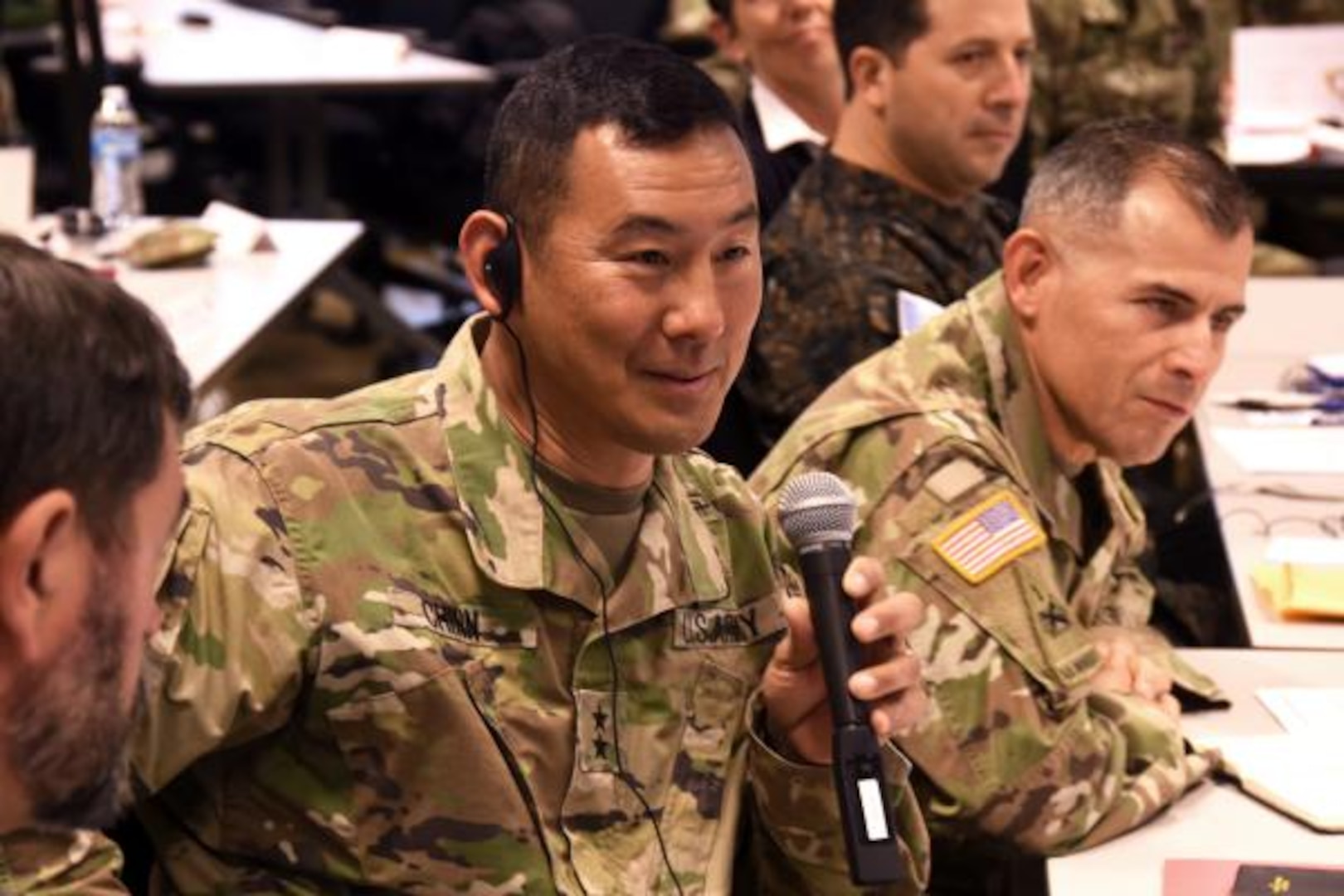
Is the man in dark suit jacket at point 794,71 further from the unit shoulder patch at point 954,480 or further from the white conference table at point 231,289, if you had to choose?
the unit shoulder patch at point 954,480

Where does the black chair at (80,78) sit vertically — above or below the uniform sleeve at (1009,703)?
below

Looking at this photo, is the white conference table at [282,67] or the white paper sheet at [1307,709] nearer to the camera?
the white paper sheet at [1307,709]

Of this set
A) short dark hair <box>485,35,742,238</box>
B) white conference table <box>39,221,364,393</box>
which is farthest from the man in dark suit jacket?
short dark hair <box>485,35,742,238</box>

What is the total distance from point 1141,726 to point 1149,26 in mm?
3411

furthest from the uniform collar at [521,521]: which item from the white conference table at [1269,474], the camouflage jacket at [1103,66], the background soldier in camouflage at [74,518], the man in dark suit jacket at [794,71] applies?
the camouflage jacket at [1103,66]

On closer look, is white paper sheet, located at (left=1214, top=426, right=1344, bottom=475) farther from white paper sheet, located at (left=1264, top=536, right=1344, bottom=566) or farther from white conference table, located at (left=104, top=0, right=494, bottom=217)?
white conference table, located at (left=104, top=0, right=494, bottom=217)

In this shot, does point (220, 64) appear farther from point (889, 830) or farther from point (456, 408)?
point (889, 830)

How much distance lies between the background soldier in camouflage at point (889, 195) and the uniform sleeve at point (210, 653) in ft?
4.98

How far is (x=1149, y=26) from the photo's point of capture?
18.1 feet

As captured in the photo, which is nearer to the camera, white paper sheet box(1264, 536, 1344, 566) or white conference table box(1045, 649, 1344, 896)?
white conference table box(1045, 649, 1344, 896)

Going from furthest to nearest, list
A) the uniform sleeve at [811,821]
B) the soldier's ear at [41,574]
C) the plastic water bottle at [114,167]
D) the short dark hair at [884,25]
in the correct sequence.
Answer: the plastic water bottle at [114,167] → the short dark hair at [884,25] → the uniform sleeve at [811,821] → the soldier's ear at [41,574]

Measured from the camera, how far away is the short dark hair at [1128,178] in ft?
8.63

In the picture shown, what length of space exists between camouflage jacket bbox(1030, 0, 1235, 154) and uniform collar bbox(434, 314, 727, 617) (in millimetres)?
3570

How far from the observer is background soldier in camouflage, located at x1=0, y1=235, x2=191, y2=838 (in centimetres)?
120
